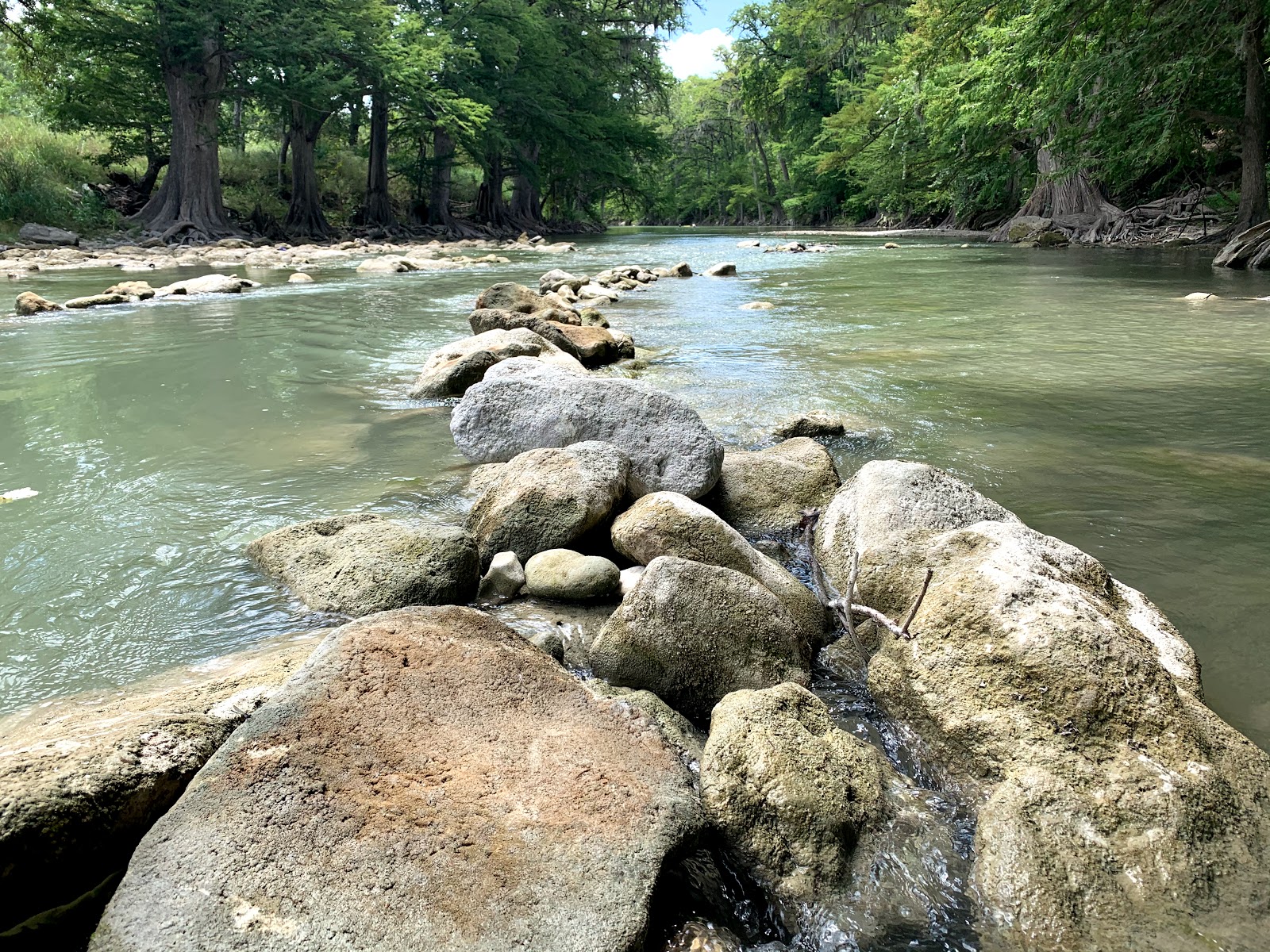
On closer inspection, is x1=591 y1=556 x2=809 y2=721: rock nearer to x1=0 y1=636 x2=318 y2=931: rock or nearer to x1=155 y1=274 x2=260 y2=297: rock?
x1=0 y1=636 x2=318 y2=931: rock

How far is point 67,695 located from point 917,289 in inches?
502

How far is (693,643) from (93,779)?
1531mm

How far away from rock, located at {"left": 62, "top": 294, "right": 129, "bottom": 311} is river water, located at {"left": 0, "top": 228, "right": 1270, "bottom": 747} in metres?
0.61

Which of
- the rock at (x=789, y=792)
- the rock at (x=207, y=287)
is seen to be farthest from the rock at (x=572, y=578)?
the rock at (x=207, y=287)

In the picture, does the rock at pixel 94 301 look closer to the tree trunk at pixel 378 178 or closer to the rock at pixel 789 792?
the rock at pixel 789 792

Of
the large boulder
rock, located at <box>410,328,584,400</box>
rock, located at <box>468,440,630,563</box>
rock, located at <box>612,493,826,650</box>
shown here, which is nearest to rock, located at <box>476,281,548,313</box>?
rock, located at <box>410,328,584,400</box>

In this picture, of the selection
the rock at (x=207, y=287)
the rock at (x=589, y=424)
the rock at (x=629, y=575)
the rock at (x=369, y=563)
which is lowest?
the rock at (x=629, y=575)

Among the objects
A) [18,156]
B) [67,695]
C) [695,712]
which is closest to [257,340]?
[67,695]

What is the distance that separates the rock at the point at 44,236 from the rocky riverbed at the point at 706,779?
2261cm

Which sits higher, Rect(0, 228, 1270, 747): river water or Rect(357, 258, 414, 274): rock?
Rect(357, 258, 414, 274): rock

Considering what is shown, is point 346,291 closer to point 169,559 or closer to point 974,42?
point 169,559

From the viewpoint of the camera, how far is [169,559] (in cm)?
328

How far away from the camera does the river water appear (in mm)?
2844

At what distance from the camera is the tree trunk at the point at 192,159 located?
21.7 meters
